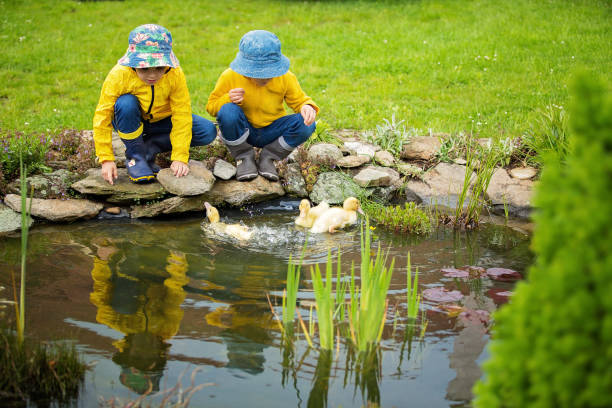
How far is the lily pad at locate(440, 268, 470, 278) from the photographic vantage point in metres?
4.32

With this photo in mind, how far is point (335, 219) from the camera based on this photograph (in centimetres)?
527

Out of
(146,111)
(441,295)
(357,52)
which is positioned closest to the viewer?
(441,295)

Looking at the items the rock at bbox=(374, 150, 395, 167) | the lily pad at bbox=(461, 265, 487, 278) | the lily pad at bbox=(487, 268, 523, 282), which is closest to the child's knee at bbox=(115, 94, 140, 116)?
the rock at bbox=(374, 150, 395, 167)

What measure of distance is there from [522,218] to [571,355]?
442cm

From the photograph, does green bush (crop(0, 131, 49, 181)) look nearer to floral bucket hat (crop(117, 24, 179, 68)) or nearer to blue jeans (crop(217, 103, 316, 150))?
floral bucket hat (crop(117, 24, 179, 68))

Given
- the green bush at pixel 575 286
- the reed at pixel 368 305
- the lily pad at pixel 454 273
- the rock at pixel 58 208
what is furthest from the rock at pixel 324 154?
the green bush at pixel 575 286

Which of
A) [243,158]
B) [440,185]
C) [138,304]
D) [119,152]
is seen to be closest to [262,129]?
[243,158]

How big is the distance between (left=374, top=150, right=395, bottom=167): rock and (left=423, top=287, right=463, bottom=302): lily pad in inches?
103

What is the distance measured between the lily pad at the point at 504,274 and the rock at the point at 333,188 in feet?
6.66

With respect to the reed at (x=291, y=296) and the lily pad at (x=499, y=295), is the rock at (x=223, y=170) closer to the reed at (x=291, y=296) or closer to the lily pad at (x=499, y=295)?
the reed at (x=291, y=296)

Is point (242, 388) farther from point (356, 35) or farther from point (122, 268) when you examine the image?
point (356, 35)

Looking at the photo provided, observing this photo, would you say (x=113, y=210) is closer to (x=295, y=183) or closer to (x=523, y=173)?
(x=295, y=183)

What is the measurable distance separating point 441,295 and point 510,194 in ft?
7.98

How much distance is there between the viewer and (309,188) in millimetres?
6223
